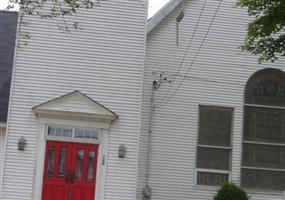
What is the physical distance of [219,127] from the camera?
2225 centimetres

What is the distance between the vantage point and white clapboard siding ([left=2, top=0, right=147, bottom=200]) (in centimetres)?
1989

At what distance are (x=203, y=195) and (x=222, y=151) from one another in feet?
5.65

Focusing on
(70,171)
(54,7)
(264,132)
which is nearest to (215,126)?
(264,132)

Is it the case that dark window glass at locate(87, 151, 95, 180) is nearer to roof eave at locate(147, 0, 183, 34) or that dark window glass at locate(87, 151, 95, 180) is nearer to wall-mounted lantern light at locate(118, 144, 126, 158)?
wall-mounted lantern light at locate(118, 144, 126, 158)

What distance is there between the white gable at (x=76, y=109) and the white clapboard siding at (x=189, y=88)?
1980 mm

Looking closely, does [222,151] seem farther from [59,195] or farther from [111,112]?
[59,195]

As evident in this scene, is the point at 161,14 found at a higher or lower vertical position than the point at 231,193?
higher

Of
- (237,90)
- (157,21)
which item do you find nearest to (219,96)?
(237,90)

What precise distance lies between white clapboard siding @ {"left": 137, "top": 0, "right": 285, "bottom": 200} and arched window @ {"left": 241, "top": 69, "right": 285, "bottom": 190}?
1.04 ft

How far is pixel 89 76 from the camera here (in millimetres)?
20375

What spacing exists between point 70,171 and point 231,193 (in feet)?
17.2

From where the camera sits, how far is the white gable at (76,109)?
1997cm

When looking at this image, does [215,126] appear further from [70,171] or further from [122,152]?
[70,171]

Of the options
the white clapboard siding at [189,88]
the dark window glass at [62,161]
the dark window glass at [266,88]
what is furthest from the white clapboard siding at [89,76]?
the dark window glass at [266,88]
